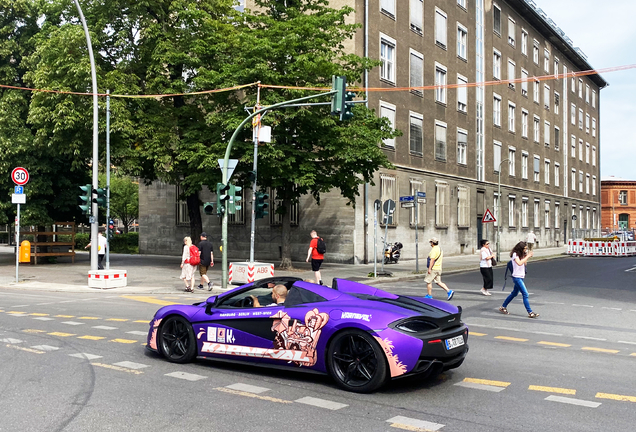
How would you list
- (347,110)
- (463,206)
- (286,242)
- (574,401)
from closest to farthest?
(574,401) < (347,110) < (286,242) < (463,206)

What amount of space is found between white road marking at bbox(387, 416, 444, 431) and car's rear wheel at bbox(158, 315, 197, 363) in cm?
321

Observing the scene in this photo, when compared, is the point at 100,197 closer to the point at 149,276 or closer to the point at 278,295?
the point at 149,276

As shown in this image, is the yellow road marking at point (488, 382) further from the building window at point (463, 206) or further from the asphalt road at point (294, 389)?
the building window at point (463, 206)

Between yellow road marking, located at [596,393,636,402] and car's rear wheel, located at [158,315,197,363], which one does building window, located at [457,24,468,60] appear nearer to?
car's rear wheel, located at [158,315,197,363]

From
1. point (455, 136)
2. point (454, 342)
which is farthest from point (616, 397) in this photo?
point (455, 136)

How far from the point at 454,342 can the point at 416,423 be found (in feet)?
4.93

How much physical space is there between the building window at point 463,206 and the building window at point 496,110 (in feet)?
26.9

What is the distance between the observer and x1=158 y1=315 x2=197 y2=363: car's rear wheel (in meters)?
7.99

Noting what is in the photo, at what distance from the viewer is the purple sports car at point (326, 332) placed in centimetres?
649

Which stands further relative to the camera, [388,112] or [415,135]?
[415,135]

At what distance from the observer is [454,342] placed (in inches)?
269

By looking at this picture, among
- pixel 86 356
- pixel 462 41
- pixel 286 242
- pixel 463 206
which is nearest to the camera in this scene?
pixel 86 356

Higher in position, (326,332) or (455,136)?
(455,136)

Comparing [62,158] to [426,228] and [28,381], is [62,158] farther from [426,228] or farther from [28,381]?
[28,381]
